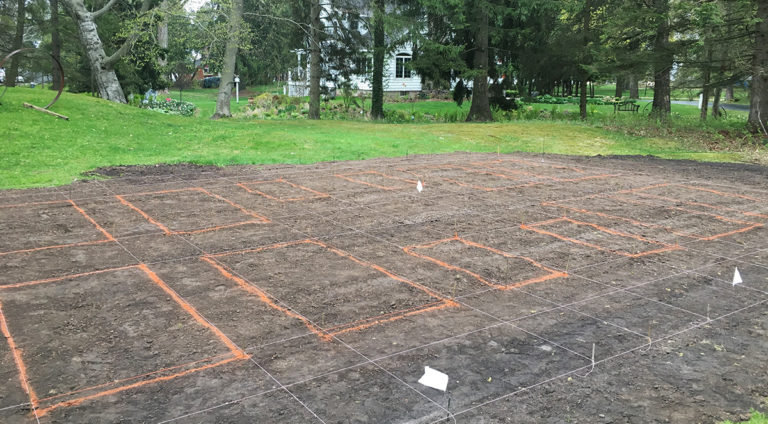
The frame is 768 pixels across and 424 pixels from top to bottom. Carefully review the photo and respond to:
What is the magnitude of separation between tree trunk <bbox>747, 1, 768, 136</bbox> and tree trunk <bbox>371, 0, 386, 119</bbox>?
11.3 m

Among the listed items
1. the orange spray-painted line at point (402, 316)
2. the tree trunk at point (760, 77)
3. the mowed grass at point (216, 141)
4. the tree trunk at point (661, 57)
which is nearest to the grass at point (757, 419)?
the orange spray-painted line at point (402, 316)

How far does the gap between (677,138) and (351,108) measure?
1411 cm

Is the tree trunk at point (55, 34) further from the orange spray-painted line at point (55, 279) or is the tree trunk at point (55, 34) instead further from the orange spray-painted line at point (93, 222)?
the orange spray-painted line at point (55, 279)

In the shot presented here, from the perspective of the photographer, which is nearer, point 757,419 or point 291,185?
point 757,419

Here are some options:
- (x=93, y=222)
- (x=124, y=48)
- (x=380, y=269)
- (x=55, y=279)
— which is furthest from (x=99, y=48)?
(x=380, y=269)

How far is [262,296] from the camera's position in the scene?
543cm

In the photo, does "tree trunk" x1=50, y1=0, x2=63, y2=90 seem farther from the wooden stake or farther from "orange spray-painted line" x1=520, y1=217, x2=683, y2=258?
"orange spray-painted line" x1=520, y1=217, x2=683, y2=258

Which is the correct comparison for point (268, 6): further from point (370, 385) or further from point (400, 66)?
point (370, 385)

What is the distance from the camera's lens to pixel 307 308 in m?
5.19

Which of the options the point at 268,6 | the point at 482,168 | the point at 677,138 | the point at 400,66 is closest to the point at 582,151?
the point at 677,138

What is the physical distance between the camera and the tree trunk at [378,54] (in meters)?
22.2

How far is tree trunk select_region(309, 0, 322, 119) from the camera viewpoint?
74.9ft

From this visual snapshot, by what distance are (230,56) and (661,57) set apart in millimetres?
14357

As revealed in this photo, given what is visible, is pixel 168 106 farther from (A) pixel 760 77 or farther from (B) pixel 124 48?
(A) pixel 760 77
